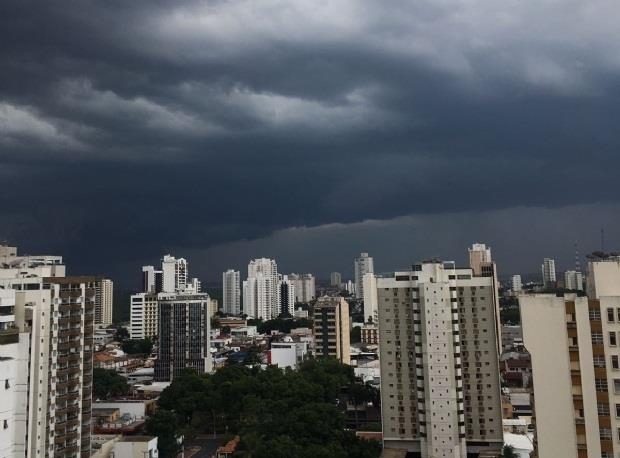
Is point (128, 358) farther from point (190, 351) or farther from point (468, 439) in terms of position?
point (468, 439)

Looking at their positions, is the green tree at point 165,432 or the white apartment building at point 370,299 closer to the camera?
the green tree at point 165,432

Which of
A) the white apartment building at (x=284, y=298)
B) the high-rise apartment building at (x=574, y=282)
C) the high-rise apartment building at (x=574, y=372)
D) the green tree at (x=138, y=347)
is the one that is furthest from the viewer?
the white apartment building at (x=284, y=298)

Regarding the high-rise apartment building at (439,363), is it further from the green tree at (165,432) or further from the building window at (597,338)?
the building window at (597,338)

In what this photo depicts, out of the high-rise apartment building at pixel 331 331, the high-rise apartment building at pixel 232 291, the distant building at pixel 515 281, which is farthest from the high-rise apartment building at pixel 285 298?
the high-rise apartment building at pixel 331 331

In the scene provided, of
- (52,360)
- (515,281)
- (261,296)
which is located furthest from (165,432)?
(515,281)

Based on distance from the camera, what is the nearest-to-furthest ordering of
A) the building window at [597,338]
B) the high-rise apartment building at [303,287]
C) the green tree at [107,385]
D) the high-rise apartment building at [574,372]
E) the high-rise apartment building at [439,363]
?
the high-rise apartment building at [574,372]
the building window at [597,338]
the high-rise apartment building at [439,363]
the green tree at [107,385]
the high-rise apartment building at [303,287]

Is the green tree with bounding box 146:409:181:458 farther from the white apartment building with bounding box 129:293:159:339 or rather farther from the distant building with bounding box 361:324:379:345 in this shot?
the white apartment building with bounding box 129:293:159:339

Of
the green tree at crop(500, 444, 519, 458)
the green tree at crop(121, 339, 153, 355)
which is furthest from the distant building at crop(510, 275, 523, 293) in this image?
the green tree at crop(500, 444, 519, 458)

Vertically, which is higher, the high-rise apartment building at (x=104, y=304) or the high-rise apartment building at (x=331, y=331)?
the high-rise apartment building at (x=104, y=304)
